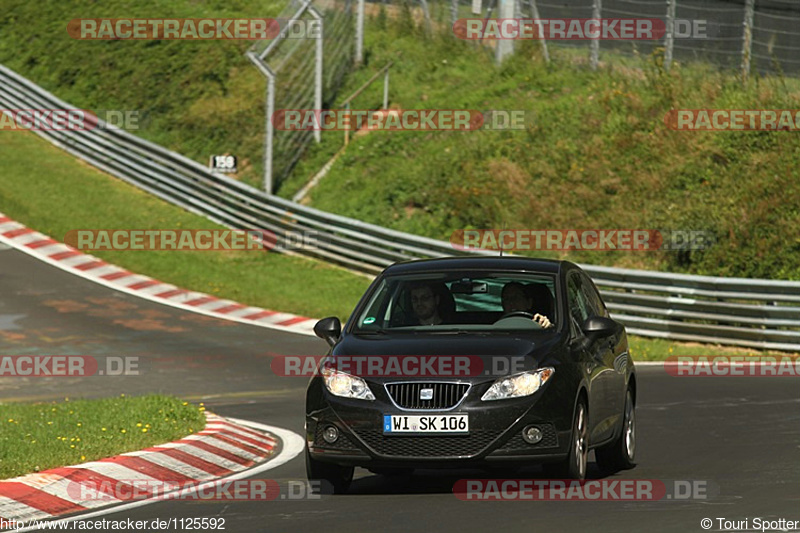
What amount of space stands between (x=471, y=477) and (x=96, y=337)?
43.3 ft

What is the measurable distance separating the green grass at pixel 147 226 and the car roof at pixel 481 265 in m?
14.7

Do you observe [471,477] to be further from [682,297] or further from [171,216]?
[171,216]

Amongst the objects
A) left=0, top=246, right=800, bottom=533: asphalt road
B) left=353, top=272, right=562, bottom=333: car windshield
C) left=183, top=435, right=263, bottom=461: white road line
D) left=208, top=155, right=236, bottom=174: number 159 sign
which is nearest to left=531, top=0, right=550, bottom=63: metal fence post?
left=208, top=155, right=236, bottom=174: number 159 sign

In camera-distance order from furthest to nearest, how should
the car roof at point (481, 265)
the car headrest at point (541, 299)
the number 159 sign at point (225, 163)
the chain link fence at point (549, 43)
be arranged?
the number 159 sign at point (225, 163) < the chain link fence at point (549, 43) < the car roof at point (481, 265) < the car headrest at point (541, 299)

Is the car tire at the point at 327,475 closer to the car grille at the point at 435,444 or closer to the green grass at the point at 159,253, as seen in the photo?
the car grille at the point at 435,444

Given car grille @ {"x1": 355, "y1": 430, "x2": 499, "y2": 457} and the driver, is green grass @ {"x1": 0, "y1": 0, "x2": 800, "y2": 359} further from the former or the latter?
car grille @ {"x1": 355, "y1": 430, "x2": 499, "y2": 457}

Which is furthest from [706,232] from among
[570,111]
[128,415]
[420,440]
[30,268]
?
[420,440]

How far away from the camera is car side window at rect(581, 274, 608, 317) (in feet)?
38.7

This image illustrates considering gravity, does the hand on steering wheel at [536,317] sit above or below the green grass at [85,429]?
above

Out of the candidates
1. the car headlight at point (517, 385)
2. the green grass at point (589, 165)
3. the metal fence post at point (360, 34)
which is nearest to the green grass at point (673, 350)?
the green grass at point (589, 165)

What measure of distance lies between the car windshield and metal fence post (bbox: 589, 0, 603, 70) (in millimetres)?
22915

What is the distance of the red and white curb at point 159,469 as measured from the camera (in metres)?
9.46

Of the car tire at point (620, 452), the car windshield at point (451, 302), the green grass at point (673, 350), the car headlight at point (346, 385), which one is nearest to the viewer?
the car headlight at point (346, 385)

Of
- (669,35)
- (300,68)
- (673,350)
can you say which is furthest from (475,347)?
(300,68)
